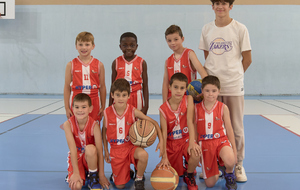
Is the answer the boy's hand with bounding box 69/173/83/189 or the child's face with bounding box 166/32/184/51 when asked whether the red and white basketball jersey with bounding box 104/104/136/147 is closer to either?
the boy's hand with bounding box 69/173/83/189

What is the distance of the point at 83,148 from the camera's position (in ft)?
10.9

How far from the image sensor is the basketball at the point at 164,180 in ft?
9.78

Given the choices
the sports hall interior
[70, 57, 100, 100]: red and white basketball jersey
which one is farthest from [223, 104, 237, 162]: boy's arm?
the sports hall interior

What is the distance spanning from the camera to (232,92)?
343 cm

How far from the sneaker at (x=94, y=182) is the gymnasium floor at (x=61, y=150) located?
0.20 meters

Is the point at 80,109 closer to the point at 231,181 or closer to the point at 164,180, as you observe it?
the point at 164,180

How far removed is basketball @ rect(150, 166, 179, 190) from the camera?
2980 mm

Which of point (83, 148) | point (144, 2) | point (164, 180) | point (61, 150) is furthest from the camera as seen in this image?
point (144, 2)

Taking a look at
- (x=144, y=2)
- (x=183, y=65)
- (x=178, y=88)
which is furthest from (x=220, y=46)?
(x=144, y=2)

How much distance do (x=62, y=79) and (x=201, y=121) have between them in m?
8.40

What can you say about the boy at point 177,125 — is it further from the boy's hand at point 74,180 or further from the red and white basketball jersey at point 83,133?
the boy's hand at point 74,180

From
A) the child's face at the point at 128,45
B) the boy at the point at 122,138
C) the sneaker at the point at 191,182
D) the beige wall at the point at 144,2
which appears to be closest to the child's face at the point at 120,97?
the boy at the point at 122,138

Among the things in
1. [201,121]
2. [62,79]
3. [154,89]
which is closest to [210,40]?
[201,121]

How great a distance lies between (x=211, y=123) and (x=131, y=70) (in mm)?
1161
